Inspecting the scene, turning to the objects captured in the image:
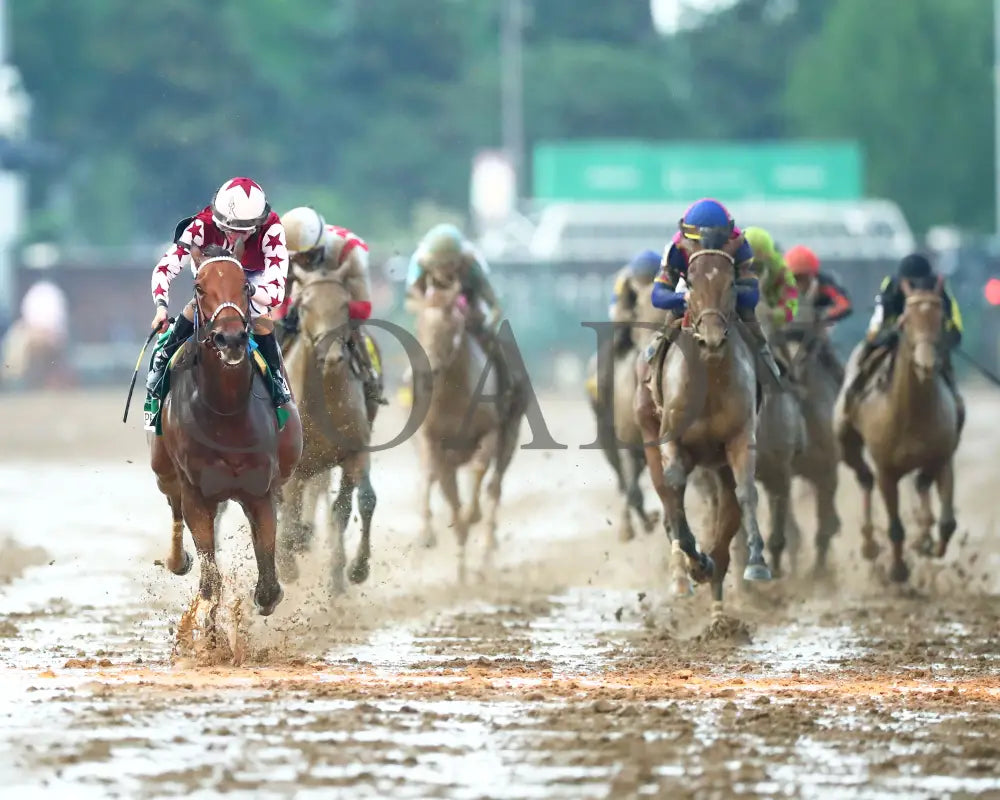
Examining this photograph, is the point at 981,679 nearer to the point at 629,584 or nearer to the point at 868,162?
the point at 629,584

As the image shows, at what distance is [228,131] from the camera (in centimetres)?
5784

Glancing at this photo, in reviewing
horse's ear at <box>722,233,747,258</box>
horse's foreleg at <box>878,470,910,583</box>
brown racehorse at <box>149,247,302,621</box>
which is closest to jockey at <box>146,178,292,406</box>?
brown racehorse at <box>149,247,302,621</box>

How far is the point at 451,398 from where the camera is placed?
613 inches

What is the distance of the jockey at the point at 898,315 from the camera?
13.8 metres

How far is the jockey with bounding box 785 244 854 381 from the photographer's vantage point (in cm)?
1553

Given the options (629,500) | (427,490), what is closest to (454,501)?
(427,490)

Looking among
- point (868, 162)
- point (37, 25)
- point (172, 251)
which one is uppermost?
point (37, 25)

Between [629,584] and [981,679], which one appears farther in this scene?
[629,584]

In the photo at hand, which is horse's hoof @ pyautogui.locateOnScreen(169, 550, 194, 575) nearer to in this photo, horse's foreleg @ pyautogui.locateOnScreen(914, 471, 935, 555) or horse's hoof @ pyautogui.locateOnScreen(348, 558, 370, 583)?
horse's hoof @ pyautogui.locateOnScreen(348, 558, 370, 583)

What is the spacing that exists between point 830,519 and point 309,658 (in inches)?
204


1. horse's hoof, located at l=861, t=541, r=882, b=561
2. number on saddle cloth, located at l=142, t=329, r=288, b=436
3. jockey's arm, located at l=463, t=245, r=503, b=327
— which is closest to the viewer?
number on saddle cloth, located at l=142, t=329, r=288, b=436

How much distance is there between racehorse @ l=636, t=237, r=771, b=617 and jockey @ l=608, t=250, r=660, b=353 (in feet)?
9.11

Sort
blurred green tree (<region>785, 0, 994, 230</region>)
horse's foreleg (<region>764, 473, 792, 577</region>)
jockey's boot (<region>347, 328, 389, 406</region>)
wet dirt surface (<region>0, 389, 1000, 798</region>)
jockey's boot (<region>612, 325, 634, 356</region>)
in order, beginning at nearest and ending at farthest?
1. wet dirt surface (<region>0, 389, 1000, 798</region>)
2. jockey's boot (<region>347, 328, 389, 406</region>)
3. horse's foreleg (<region>764, 473, 792, 577</region>)
4. jockey's boot (<region>612, 325, 634, 356</region>)
5. blurred green tree (<region>785, 0, 994, 230</region>)

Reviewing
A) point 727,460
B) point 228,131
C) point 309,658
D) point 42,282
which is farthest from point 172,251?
point 228,131
